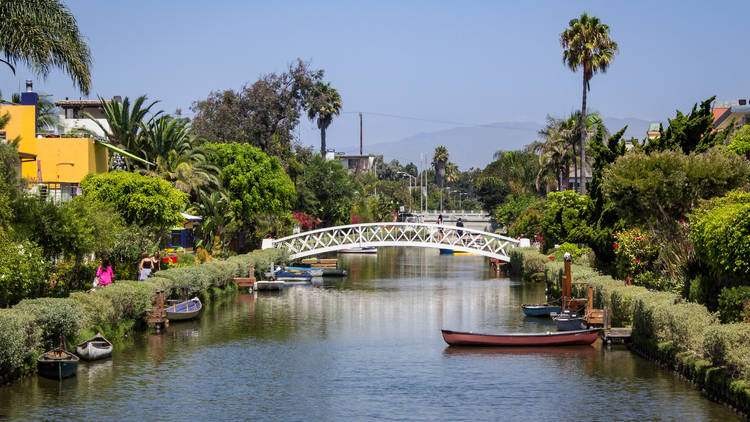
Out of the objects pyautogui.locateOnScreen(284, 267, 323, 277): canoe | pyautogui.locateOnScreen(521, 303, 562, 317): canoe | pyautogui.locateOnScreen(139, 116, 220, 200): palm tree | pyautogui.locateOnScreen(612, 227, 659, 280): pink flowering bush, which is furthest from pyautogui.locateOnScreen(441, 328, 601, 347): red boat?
pyautogui.locateOnScreen(284, 267, 323, 277): canoe

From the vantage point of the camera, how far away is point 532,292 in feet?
187

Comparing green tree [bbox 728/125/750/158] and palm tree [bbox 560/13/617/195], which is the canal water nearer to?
green tree [bbox 728/125/750/158]

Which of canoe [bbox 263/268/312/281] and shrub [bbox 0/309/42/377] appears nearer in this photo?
shrub [bbox 0/309/42/377]

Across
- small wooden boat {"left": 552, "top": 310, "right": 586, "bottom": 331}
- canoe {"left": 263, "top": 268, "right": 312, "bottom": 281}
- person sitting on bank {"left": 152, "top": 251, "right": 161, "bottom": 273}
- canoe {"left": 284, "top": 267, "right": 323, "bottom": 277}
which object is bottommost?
small wooden boat {"left": 552, "top": 310, "right": 586, "bottom": 331}

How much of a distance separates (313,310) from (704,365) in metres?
27.6

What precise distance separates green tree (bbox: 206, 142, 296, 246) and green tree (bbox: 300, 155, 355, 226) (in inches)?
1087

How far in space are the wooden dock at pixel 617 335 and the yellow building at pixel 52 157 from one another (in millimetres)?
27240

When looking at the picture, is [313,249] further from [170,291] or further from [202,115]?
[170,291]

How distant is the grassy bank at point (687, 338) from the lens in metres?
21.5

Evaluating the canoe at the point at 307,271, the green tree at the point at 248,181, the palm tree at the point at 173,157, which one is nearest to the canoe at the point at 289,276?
the canoe at the point at 307,271

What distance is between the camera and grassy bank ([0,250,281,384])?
24.8 metres

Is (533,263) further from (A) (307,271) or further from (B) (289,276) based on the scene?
(B) (289,276)

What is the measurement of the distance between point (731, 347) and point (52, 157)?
35.9m

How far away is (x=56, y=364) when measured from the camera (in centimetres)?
2636
